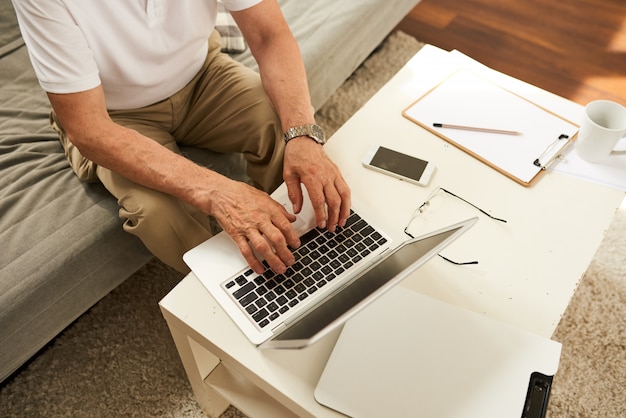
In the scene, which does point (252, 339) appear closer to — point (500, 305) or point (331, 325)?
point (331, 325)

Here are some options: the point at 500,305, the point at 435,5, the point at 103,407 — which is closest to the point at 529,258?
the point at 500,305

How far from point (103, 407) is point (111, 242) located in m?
0.45

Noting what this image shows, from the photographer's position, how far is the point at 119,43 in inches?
47.9

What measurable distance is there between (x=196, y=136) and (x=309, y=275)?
641 mm

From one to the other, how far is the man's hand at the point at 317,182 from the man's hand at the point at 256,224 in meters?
0.06

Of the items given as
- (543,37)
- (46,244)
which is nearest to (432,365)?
(46,244)

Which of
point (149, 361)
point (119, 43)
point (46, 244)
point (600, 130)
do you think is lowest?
point (149, 361)

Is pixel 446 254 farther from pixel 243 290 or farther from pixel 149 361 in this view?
pixel 149 361

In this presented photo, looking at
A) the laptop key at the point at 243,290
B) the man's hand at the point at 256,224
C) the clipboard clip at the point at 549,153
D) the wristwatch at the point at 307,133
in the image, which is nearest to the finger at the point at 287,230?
the man's hand at the point at 256,224

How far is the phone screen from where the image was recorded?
117 cm

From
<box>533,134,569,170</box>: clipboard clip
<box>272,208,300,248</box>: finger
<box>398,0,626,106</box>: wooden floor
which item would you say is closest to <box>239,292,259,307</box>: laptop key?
<box>272,208,300,248</box>: finger

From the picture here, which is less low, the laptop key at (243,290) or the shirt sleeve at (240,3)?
the shirt sleeve at (240,3)

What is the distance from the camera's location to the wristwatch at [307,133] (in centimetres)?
118

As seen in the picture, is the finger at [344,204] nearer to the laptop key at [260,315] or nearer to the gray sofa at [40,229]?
the laptop key at [260,315]
